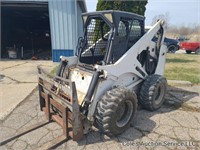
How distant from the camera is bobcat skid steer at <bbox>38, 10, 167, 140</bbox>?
3.21m

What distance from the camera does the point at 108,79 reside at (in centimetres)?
346

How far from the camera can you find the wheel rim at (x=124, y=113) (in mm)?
3448

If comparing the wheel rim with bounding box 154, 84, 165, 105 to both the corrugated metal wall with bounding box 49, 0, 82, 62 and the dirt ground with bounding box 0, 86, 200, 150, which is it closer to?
the dirt ground with bounding box 0, 86, 200, 150

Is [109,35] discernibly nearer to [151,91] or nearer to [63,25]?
[151,91]

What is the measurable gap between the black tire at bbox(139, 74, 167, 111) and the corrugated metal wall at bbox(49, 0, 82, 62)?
6810mm

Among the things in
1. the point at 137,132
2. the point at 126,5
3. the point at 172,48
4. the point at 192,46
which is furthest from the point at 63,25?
the point at 192,46

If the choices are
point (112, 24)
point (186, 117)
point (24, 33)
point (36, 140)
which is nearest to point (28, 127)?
point (36, 140)

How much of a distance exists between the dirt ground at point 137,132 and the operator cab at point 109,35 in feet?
4.43

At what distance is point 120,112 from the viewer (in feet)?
11.3

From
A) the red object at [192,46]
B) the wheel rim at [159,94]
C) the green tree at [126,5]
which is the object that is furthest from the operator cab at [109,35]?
the red object at [192,46]

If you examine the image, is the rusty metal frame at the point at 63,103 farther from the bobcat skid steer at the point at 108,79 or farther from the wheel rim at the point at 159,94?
the wheel rim at the point at 159,94

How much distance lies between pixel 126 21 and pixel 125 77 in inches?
43.0

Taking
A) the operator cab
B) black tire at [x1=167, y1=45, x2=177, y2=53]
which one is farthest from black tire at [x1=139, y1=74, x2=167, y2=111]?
black tire at [x1=167, y1=45, x2=177, y2=53]

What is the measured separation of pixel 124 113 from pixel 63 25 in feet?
25.5
